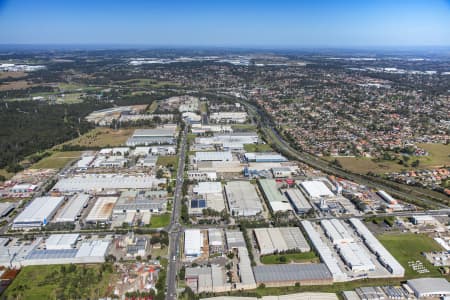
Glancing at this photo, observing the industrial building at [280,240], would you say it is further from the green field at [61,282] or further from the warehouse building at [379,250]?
the green field at [61,282]

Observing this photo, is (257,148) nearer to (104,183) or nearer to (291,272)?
(104,183)

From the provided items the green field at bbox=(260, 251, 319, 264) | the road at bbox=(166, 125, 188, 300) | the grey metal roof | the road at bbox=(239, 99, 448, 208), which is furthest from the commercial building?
the road at bbox=(166, 125, 188, 300)

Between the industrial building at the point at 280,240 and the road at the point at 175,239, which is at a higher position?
the industrial building at the point at 280,240

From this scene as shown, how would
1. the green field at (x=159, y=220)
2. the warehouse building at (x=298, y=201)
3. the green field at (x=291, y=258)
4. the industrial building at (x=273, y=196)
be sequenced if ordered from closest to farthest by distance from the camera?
1. the green field at (x=291, y=258)
2. the green field at (x=159, y=220)
3. the warehouse building at (x=298, y=201)
4. the industrial building at (x=273, y=196)

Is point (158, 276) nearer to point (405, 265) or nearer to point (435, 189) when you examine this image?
point (405, 265)

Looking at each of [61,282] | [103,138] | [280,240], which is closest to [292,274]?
[280,240]

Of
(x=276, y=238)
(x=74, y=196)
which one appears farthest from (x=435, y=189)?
(x=74, y=196)

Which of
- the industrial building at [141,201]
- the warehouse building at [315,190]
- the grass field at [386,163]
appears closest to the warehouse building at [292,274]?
the warehouse building at [315,190]
